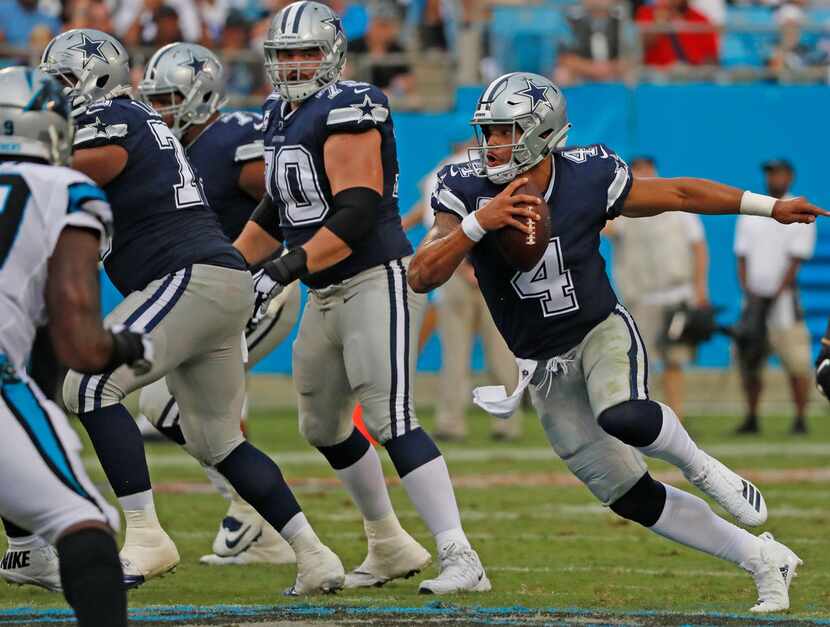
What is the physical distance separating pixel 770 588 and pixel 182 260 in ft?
6.99

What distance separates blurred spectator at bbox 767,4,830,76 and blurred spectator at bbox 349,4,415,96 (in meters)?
3.10

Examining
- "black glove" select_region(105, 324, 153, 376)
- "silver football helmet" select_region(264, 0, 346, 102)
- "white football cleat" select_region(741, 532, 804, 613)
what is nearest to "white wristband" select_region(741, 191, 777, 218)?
"white football cleat" select_region(741, 532, 804, 613)

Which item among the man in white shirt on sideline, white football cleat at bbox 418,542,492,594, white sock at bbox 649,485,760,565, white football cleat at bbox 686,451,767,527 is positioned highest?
white football cleat at bbox 686,451,767,527

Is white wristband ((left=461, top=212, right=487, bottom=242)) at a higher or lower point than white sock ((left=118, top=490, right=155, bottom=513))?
higher

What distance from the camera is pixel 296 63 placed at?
222 inches

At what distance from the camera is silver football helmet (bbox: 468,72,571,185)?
5.10m

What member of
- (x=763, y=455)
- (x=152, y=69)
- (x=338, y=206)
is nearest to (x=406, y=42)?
(x=763, y=455)

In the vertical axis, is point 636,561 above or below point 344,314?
below

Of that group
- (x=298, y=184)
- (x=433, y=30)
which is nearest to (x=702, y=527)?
(x=298, y=184)

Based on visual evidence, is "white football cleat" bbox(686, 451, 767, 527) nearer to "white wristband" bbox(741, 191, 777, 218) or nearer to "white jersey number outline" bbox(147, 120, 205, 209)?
"white wristband" bbox(741, 191, 777, 218)

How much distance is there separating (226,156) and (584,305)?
1780 millimetres

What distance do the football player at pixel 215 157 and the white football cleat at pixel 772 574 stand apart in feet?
6.82

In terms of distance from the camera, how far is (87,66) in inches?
217

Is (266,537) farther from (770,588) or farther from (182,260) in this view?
(770,588)
